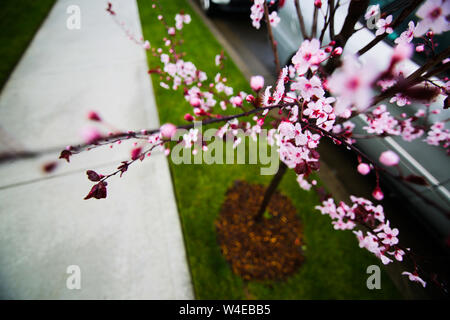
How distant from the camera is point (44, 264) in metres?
2.27

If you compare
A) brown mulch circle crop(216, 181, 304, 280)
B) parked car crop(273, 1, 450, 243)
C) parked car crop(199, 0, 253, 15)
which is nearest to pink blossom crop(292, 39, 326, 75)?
parked car crop(273, 1, 450, 243)

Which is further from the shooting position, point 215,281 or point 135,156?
point 215,281

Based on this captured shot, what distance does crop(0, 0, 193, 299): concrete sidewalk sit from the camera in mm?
2209

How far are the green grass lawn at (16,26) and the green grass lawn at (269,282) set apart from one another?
3603mm

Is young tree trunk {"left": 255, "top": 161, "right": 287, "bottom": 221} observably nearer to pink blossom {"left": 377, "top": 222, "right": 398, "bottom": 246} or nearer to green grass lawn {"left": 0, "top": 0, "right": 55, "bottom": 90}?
pink blossom {"left": 377, "top": 222, "right": 398, "bottom": 246}

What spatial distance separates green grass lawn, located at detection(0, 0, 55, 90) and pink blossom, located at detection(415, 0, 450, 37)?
5.42 metres

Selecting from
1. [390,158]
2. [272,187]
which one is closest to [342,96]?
[390,158]

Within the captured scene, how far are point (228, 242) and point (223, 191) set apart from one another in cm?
63

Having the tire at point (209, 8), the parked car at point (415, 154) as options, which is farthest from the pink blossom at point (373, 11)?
the tire at point (209, 8)

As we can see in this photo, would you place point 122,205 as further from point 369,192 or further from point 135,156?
point 369,192

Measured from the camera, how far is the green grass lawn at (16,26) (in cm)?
412

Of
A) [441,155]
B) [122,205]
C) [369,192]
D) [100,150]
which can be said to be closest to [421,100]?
[441,155]

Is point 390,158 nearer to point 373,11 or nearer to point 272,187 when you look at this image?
point 373,11
